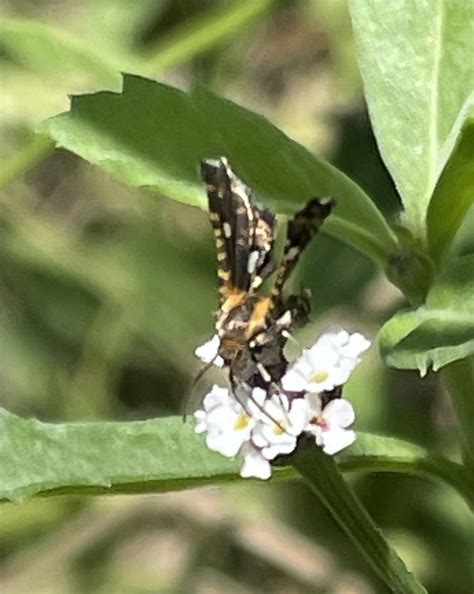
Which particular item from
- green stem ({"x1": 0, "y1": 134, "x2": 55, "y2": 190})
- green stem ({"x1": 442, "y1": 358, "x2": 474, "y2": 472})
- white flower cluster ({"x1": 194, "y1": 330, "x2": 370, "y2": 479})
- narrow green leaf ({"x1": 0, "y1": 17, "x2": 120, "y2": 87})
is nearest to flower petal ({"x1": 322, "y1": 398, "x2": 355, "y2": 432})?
white flower cluster ({"x1": 194, "y1": 330, "x2": 370, "y2": 479})

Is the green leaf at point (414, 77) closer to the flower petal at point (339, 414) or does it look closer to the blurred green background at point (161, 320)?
the flower petal at point (339, 414)

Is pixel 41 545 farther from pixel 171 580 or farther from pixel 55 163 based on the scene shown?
pixel 55 163

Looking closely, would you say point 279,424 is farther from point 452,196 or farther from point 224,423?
point 452,196

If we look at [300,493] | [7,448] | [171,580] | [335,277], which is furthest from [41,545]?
[7,448]

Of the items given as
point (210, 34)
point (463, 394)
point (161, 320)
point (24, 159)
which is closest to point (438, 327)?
point (463, 394)

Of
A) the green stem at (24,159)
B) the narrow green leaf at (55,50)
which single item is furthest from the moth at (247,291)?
the narrow green leaf at (55,50)
